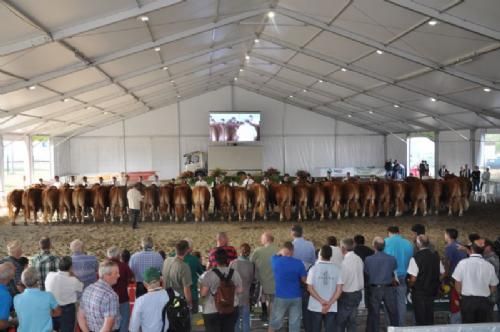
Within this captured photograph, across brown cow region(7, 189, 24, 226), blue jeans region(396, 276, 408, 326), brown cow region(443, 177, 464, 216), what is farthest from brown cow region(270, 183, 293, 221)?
blue jeans region(396, 276, 408, 326)

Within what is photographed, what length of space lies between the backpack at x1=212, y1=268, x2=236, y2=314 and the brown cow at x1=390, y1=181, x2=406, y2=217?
1080 cm

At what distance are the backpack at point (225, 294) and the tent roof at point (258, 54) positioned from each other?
6.06 m

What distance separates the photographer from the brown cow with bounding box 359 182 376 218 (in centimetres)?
1378

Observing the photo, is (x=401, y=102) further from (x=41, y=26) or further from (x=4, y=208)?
Answer: (x=4, y=208)

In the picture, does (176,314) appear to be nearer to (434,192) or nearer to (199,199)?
(199,199)

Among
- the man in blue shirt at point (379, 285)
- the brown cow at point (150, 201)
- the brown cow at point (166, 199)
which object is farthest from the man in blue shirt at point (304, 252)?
the brown cow at point (150, 201)

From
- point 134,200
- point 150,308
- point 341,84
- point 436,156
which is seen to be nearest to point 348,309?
point 150,308

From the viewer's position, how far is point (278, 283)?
15.6 feet

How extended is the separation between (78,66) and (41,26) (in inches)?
129

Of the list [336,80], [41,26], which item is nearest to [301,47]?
[336,80]

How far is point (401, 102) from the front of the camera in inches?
782

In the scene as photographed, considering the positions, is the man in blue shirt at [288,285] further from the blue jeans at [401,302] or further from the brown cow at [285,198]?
the brown cow at [285,198]

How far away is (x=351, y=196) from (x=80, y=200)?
27.3 feet

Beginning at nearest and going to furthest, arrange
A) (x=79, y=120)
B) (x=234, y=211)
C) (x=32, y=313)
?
(x=32, y=313), (x=234, y=211), (x=79, y=120)
